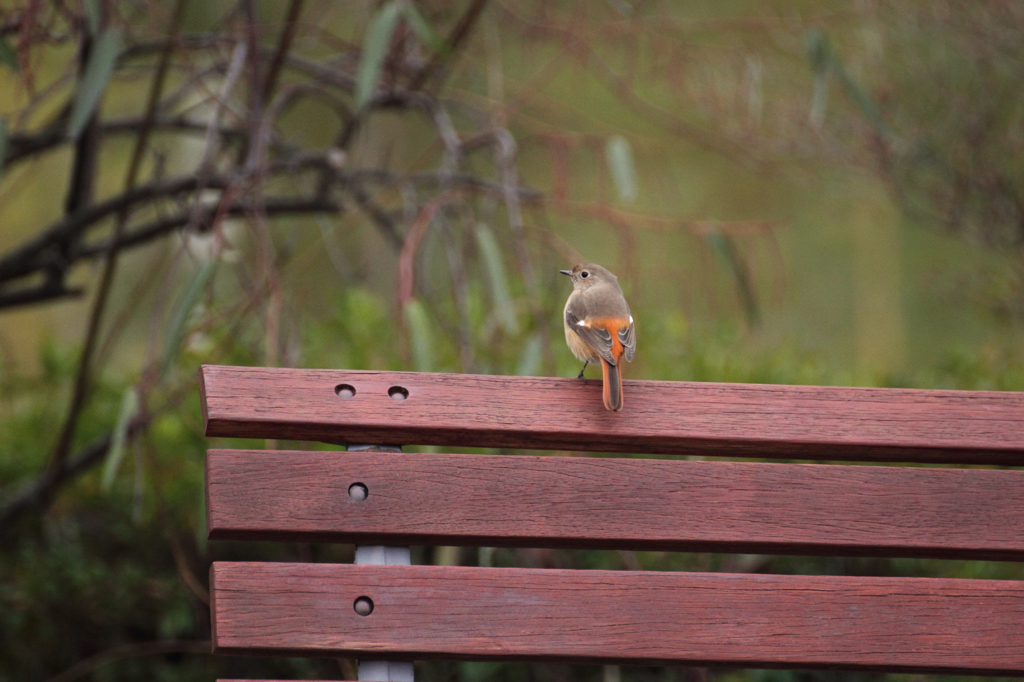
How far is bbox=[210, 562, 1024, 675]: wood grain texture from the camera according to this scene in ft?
5.33

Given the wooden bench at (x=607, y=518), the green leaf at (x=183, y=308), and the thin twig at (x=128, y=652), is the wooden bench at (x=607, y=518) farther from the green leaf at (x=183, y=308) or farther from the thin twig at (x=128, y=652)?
the thin twig at (x=128, y=652)

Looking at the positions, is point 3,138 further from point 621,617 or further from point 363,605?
point 621,617

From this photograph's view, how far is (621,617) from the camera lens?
171 cm

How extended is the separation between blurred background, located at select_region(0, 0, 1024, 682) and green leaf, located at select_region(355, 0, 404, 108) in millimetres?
11

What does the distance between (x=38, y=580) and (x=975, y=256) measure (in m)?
6.26

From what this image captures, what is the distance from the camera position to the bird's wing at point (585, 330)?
2334 mm

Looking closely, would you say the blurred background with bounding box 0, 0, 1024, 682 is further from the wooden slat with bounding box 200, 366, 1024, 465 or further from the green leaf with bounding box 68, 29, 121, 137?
the wooden slat with bounding box 200, 366, 1024, 465

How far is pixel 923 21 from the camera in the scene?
547cm

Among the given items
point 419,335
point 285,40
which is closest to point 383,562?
point 419,335

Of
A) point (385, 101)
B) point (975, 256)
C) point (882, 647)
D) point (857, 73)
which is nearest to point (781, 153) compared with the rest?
point (857, 73)

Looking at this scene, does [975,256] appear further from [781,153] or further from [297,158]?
[297,158]

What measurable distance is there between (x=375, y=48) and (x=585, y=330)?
3.07 ft

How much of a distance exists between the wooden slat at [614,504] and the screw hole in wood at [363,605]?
0.09 metres

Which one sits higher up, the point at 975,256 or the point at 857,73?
the point at 857,73
